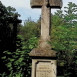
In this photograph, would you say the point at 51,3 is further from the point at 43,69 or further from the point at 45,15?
the point at 43,69

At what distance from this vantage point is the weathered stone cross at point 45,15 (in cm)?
709

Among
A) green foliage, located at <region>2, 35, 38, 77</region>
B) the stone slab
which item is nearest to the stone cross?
the stone slab

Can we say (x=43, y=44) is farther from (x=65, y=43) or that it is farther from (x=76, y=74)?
(x=76, y=74)

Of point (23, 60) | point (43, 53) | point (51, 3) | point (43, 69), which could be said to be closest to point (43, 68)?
point (43, 69)

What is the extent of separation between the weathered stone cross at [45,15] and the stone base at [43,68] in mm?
456

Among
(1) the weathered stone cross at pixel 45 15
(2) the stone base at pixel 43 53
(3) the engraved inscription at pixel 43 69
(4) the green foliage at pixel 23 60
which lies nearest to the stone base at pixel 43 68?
(3) the engraved inscription at pixel 43 69

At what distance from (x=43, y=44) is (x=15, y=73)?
4.25 meters

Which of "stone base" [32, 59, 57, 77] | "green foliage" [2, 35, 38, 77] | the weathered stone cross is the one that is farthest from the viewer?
"green foliage" [2, 35, 38, 77]

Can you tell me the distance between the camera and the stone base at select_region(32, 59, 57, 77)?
6832 mm

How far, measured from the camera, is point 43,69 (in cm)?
686

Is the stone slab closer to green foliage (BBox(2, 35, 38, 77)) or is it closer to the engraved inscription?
the engraved inscription

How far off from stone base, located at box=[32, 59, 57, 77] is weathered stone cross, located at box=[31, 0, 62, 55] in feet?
1.50

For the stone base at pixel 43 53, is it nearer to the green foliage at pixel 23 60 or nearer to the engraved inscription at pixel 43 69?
the engraved inscription at pixel 43 69

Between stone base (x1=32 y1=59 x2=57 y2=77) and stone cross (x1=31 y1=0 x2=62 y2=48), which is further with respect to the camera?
stone cross (x1=31 y1=0 x2=62 y2=48)
